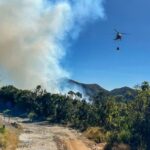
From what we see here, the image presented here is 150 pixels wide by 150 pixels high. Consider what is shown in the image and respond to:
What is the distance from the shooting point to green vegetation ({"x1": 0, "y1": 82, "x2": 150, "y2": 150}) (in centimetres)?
6419

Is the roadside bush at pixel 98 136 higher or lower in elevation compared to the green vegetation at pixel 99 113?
lower

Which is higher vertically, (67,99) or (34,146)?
(67,99)

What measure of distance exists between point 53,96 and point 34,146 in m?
95.8

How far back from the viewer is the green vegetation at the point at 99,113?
64188 millimetres

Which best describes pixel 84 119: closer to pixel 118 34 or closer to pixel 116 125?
pixel 116 125

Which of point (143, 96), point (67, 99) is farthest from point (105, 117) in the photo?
point (67, 99)

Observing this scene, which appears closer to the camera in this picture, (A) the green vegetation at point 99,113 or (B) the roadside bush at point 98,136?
(A) the green vegetation at point 99,113

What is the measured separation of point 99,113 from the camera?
110375mm

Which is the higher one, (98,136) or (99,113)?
(99,113)

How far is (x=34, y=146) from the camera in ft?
220

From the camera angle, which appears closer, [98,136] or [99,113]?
[98,136]

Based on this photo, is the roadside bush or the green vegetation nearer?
the green vegetation

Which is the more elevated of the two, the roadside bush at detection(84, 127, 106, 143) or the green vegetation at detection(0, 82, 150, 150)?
the green vegetation at detection(0, 82, 150, 150)

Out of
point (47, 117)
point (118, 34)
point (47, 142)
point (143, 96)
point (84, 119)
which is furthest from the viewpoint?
point (47, 117)
